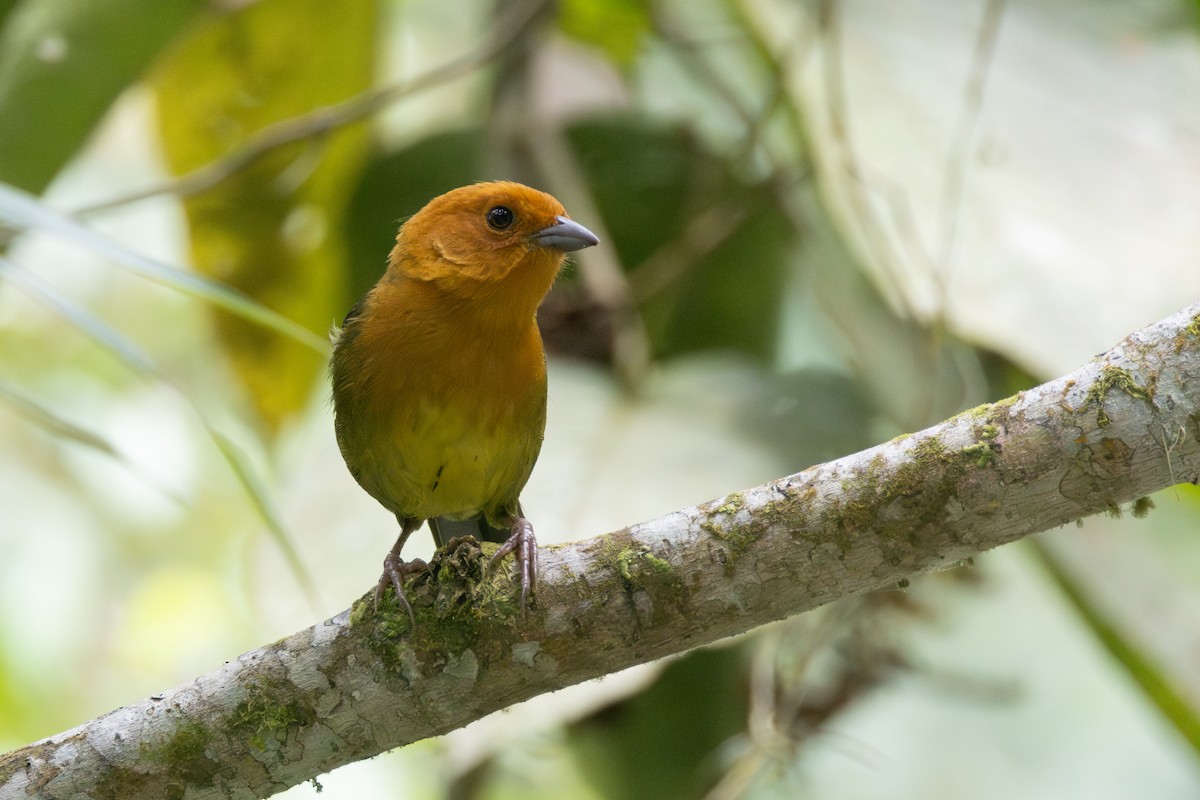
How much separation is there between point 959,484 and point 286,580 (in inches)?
79.4

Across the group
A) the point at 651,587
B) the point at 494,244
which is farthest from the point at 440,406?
the point at 651,587

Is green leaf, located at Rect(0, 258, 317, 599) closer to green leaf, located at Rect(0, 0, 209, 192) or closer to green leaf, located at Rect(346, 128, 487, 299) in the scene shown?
green leaf, located at Rect(0, 0, 209, 192)

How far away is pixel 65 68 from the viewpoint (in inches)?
163

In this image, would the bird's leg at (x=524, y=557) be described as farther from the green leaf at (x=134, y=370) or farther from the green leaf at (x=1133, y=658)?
the green leaf at (x=1133, y=658)

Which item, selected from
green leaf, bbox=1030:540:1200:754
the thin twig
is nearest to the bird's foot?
the thin twig

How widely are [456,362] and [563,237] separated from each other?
45 cm

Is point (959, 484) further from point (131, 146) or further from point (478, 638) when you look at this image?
point (131, 146)

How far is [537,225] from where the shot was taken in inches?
129

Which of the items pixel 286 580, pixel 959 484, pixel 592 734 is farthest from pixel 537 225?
pixel 592 734

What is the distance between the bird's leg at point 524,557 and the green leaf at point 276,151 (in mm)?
2793

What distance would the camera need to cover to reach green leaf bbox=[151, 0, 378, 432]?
5.12 metres

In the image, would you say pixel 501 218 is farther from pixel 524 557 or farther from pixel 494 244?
pixel 524 557

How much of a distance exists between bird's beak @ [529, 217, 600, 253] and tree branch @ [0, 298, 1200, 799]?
1108 mm

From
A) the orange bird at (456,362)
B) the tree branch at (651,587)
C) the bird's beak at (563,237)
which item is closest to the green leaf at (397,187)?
the orange bird at (456,362)
